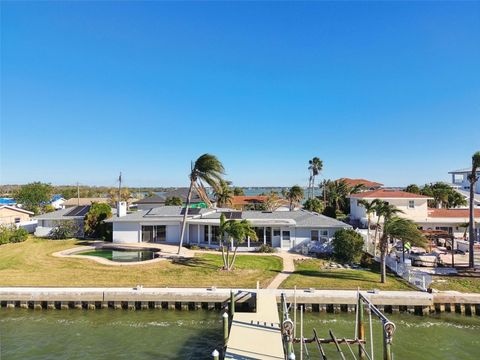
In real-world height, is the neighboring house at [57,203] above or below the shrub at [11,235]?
above

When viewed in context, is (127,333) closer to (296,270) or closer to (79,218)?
(296,270)

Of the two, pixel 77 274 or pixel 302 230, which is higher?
pixel 302 230

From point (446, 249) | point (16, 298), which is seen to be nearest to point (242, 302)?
point (16, 298)

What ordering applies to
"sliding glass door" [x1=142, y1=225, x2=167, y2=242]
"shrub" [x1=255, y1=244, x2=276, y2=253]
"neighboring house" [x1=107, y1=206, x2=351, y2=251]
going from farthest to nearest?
"sliding glass door" [x1=142, y1=225, x2=167, y2=242] < "neighboring house" [x1=107, y1=206, x2=351, y2=251] < "shrub" [x1=255, y1=244, x2=276, y2=253]

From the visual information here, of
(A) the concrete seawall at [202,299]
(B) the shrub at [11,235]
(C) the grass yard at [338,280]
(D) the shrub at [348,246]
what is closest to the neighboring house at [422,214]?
(D) the shrub at [348,246]

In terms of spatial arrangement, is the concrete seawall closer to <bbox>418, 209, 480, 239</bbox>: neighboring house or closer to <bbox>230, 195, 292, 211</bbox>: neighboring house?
<bbox>418, 209, 480, 239</bbox>: neighboring house

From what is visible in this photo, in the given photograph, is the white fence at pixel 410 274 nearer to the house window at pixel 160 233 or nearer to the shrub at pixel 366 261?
the shrub at pixel 366 261

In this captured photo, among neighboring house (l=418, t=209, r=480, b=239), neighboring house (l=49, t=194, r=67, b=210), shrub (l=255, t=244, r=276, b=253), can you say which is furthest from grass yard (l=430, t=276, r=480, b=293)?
neighboring house (l=49, t=194, r=67, b=210)
